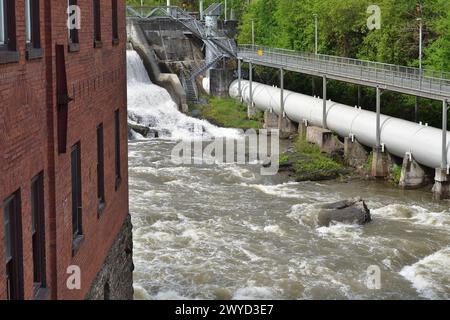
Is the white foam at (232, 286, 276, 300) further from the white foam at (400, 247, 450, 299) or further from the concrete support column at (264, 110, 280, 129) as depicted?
the concrete support column at (264, 110, 280, 129)

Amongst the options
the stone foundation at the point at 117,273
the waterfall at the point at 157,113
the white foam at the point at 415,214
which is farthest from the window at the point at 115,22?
the waterfall at the point at 157,113

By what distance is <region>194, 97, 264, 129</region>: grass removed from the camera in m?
51.2

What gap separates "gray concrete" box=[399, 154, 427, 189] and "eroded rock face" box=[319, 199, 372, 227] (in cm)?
689

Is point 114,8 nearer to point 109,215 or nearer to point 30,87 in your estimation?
point 109,215

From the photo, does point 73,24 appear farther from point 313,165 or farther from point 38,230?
point 313,165

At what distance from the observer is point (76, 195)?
10.6 metres

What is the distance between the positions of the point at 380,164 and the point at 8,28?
1162 inches

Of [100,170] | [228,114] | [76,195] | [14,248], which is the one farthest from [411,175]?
[14,248]

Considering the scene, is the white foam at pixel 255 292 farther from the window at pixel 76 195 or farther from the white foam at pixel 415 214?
the white foam at pixel 415 214

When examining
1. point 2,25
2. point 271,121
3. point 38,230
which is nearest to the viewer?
point 2,25

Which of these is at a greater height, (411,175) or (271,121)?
(271,121)

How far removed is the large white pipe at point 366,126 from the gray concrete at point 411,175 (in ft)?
0.91

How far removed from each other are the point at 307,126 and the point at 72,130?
34.5m

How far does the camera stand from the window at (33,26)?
8.20 meters
